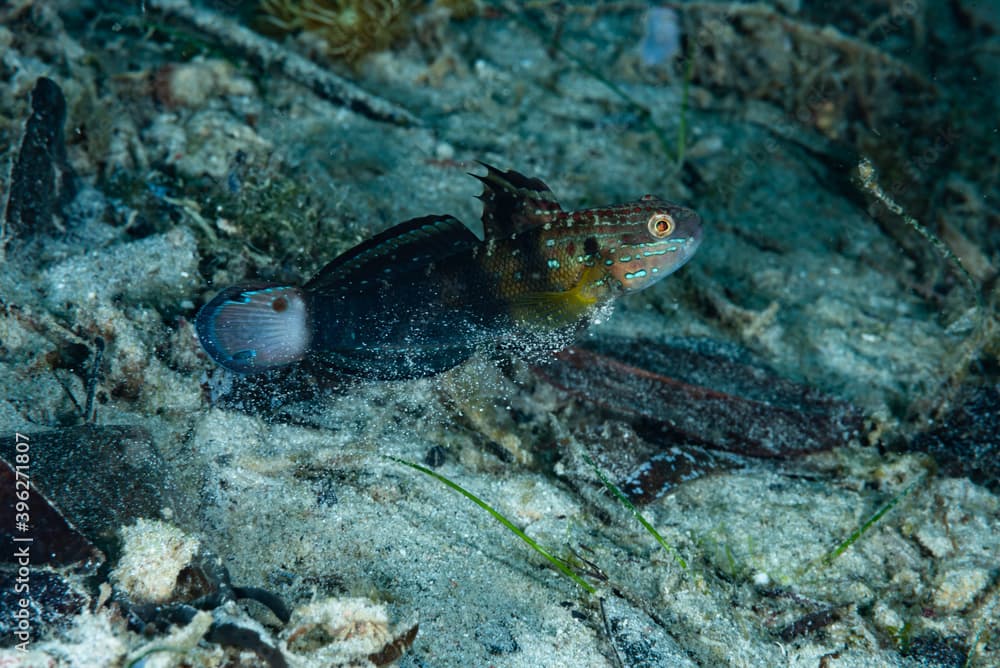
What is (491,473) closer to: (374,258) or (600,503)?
(600,503)

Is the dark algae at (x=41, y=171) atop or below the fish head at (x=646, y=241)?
below

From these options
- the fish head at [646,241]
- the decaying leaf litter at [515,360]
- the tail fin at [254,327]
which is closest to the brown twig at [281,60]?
the decaying leaf litter at [515,360]

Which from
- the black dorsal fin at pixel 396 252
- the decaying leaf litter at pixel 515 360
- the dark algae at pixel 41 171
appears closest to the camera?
the decaying leaf litter at pixel 515 360

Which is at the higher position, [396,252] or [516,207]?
[516,207]

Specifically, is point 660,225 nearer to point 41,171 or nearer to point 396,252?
point 396,252

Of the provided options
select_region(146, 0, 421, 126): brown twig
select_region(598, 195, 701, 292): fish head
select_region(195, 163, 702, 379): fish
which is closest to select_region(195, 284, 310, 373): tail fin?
select_region(195, 163, 702, 379): fish

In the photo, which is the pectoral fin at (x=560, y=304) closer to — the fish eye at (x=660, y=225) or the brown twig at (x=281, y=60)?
the fish eye at (x=660, y=225)

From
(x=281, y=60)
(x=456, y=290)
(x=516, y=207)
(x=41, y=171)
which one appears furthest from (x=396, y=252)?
(x=281, y=60)

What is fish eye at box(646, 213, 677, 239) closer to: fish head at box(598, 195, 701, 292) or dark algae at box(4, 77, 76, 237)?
fish head at box(598, 195, 701, 292)
